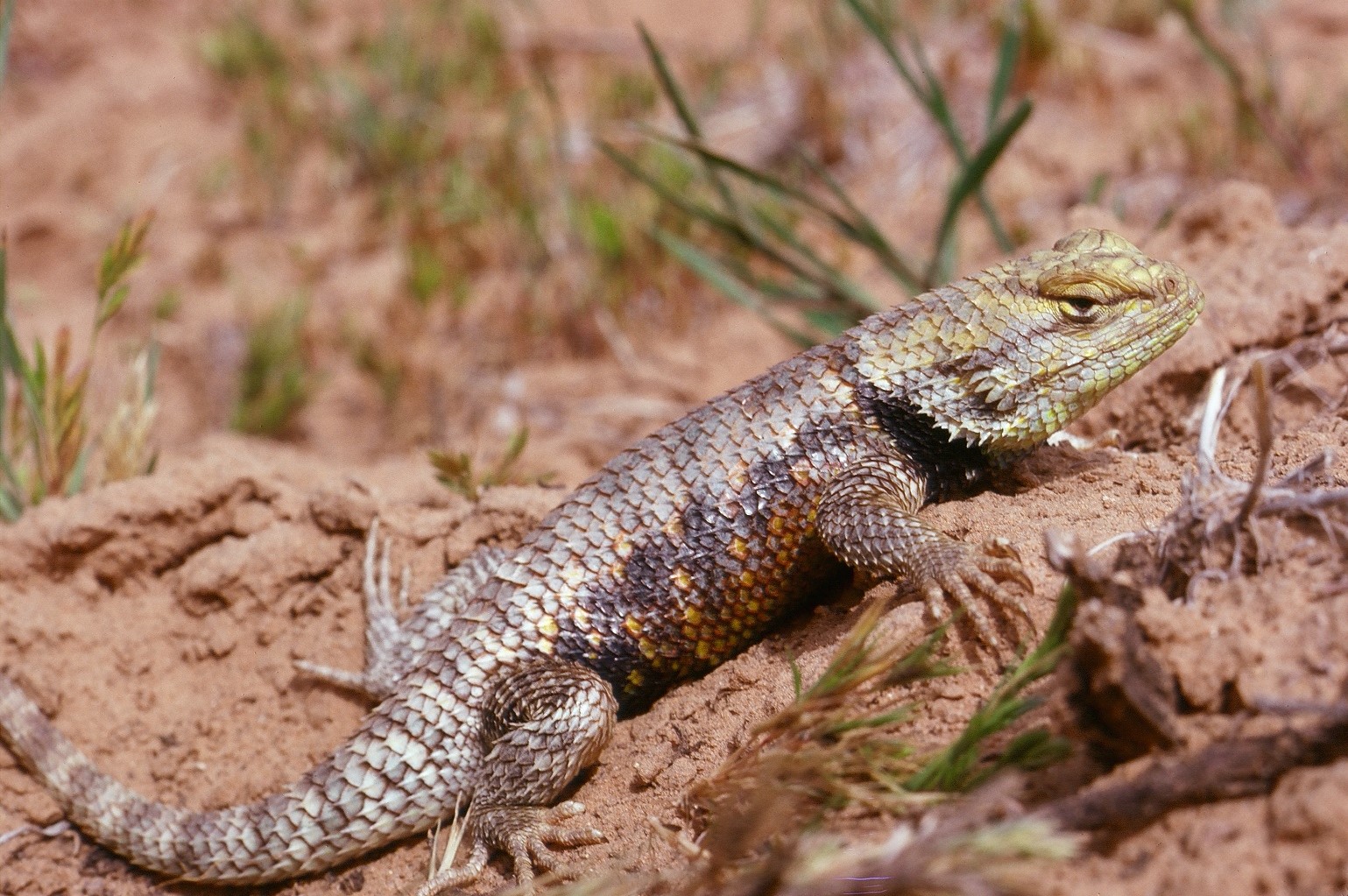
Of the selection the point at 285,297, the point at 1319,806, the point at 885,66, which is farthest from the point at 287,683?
the point at 885,66

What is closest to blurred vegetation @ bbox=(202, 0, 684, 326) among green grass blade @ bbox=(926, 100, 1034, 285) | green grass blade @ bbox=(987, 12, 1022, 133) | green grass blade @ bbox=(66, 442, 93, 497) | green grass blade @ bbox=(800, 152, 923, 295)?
green grass blade @ bbox=(800, 152, 923, 295)

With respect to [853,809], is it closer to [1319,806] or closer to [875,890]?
[875,890]

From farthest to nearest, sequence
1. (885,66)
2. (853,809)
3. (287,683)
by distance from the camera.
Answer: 1. (885,66)
2. (287,683)
3. (853,809)

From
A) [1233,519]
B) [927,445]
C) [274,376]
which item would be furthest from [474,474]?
[1233,519]

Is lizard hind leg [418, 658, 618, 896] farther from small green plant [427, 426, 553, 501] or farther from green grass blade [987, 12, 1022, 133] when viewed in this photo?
green grass blade [987, 12, 1022, 133]

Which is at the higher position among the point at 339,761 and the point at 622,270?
the point at 622,270

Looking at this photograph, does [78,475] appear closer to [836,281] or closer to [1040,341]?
[836,281]
